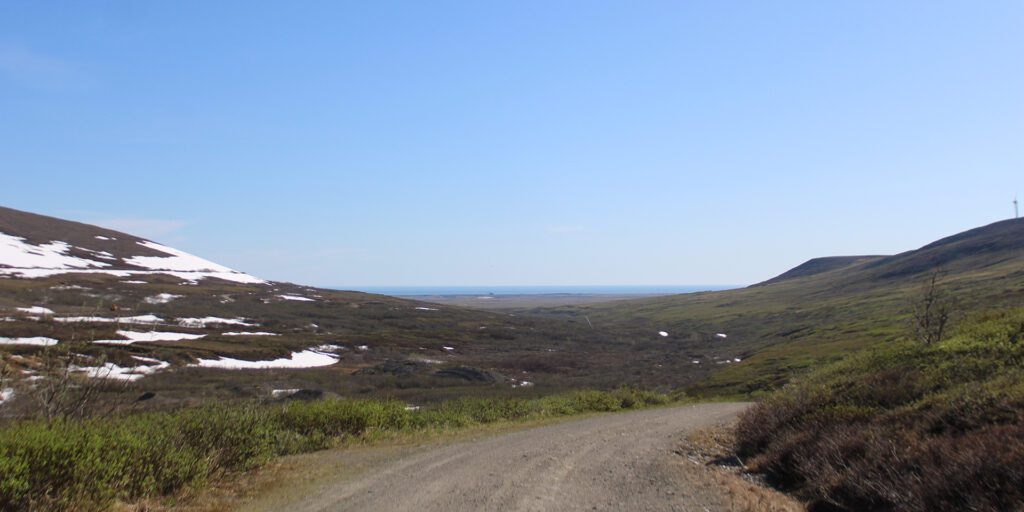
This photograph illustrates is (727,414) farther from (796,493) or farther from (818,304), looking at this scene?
(818,304)

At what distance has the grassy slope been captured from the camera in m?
7.29

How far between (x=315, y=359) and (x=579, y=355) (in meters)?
27.5

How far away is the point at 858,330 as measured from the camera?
5616 cm

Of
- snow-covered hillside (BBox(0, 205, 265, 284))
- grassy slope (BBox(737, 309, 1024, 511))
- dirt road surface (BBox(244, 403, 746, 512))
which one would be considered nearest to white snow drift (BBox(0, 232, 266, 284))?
snow-covered hillside (BBox(0, 205, 265, 284))

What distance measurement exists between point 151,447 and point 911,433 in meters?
11.0

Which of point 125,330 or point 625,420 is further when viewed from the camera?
point 125,330

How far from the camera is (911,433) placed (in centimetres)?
938

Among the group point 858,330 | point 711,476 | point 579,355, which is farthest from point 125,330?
point 858,330

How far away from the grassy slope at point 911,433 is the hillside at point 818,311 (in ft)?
47.8

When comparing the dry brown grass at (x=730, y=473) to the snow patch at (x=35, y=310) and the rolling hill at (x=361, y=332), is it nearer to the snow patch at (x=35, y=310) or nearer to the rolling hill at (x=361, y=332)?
the rolling hill at (x=361, y=332)

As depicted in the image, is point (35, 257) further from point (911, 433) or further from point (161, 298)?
point (911, 433)

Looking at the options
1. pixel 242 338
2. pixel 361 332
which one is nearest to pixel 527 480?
pixel 242 338

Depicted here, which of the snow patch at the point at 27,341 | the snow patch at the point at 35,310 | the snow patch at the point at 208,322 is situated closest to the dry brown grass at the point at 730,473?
the snow patch at the point at 27,341

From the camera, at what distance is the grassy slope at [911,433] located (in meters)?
7.29
